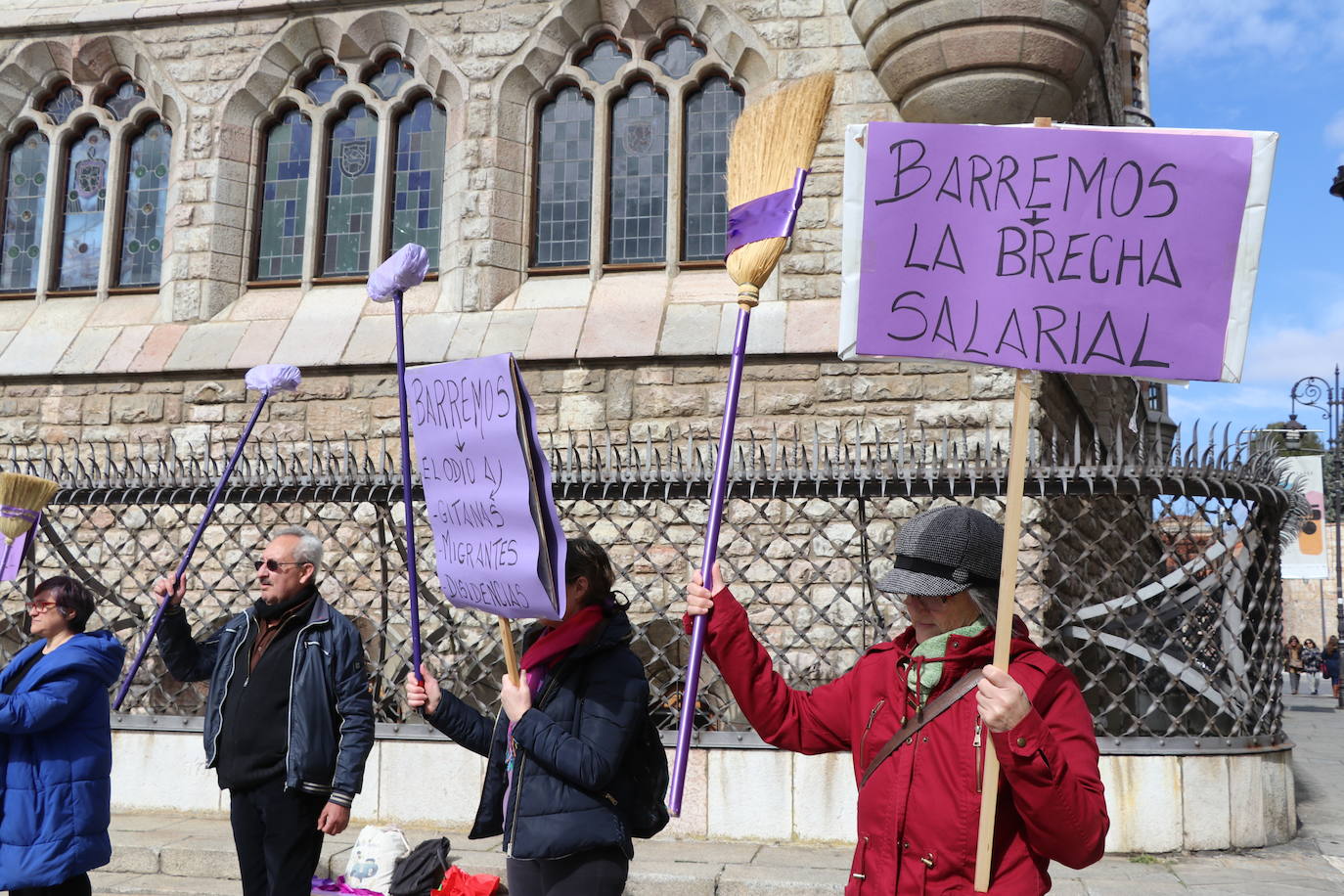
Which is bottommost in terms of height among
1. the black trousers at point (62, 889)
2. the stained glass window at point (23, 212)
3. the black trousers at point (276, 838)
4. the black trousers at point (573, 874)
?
the black trousers at point (62, 889)

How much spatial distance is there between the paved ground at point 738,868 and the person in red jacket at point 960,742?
3.41m

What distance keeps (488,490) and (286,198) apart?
32.0 feet

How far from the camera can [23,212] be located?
12.8 metres

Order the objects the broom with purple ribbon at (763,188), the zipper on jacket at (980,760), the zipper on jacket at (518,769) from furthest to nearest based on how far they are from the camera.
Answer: the zipper on jacket at (518,769)
the broom with purple ribbon at (763,188)
the zipper on jacket at (980,760)

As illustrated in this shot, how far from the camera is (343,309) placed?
11438 millimetres

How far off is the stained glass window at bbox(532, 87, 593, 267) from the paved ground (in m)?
6.11

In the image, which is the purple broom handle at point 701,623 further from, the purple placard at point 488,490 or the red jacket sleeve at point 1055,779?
the red jacket sleeve at point 1055,779

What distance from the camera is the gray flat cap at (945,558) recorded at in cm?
241

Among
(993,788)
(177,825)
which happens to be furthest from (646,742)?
(177,825)

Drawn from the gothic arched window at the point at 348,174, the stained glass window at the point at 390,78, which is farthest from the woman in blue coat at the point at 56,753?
the stained glass window at the point at 390,78

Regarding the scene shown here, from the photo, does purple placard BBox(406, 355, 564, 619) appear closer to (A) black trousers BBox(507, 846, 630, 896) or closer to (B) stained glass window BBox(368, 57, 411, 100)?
(A) black trousers BBox(507, 846, 630, 896)

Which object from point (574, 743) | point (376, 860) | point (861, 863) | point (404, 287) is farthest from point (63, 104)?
point (861, 863)

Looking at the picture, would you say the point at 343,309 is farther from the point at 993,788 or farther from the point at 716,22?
the point at 993,788

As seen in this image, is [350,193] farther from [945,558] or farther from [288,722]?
[945,558]
